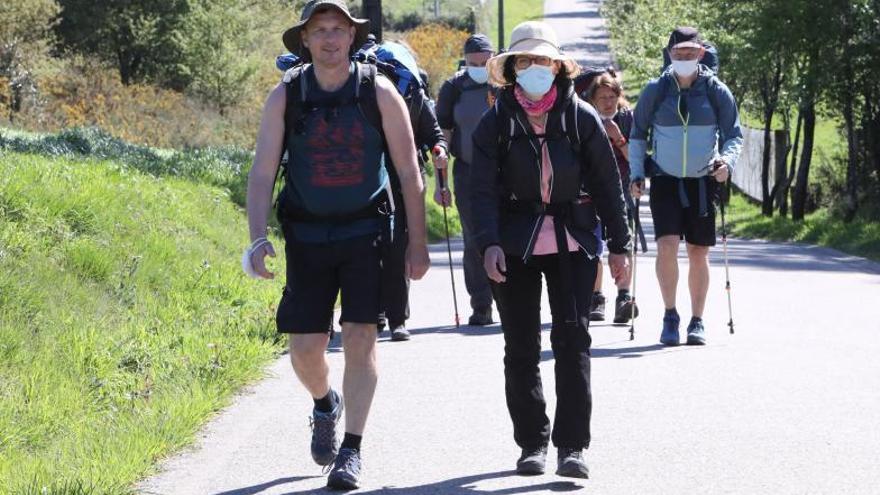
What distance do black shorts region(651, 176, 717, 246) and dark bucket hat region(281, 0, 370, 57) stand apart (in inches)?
175

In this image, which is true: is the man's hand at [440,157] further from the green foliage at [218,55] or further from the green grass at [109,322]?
the green foliage at [218,55]

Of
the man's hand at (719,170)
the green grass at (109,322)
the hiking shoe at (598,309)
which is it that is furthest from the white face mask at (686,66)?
the green grass at (109,322)

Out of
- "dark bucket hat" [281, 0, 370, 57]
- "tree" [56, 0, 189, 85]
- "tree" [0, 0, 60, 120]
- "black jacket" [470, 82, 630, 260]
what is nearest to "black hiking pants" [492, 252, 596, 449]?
"black jacket" [470, 82, 630, 260]

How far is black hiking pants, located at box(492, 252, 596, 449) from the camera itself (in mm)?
6926

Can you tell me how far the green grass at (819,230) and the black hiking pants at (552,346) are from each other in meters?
14.9

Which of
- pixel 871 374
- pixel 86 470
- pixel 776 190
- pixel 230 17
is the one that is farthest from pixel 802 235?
pixel 86 470

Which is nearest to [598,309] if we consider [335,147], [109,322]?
[109,322]

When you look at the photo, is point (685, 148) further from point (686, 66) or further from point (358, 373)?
point (358, 373)

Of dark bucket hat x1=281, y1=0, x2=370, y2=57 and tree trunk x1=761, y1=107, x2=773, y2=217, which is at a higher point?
dark bucket hat x1=281, y1=0, x2=370, y2=57

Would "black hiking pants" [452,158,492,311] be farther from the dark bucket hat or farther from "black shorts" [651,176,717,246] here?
the dark bucket hat

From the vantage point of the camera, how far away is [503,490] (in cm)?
670

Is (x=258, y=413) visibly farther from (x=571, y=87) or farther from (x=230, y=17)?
(x=230, y=17)

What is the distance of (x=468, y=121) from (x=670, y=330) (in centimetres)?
217

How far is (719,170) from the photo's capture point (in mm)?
10711
